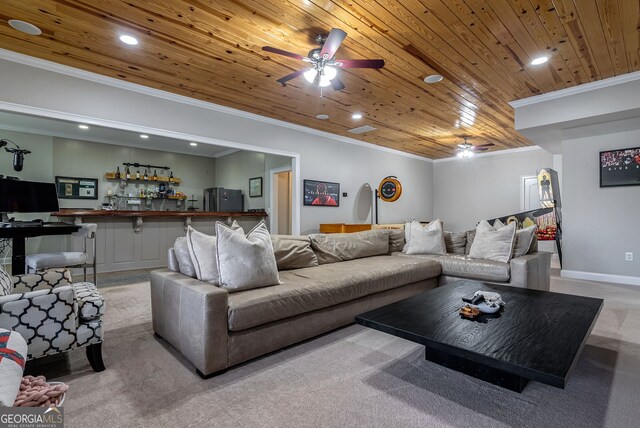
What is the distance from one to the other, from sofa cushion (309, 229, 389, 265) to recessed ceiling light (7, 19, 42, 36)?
122 inches

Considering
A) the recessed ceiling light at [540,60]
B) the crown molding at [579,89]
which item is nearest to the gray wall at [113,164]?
the crown molding at [579,89]

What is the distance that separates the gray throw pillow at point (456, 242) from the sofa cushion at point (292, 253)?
212 centimetres

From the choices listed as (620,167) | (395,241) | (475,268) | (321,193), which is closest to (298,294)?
(475,268)

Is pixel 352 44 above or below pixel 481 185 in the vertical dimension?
above

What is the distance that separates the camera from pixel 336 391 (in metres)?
1.77

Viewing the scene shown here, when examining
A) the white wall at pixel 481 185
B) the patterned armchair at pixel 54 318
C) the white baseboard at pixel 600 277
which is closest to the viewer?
the patterned armchair at pixel 54 318

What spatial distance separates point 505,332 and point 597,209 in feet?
14.4

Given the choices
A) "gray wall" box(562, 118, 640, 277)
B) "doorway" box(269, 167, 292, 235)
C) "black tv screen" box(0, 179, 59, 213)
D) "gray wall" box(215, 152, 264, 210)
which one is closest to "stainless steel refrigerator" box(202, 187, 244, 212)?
"gray wall" box(215, 152, 264, 210)

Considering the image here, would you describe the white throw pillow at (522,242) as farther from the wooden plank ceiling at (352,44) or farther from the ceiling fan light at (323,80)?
the ceiling fan light at (323,80)

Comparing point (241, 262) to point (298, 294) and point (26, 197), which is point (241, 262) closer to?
point (298, 294)

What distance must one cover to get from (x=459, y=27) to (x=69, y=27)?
337 centimetres

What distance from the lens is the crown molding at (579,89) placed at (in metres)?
3.82

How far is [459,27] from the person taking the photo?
9.07ft

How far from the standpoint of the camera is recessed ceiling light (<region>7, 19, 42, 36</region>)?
2621 millimetres
